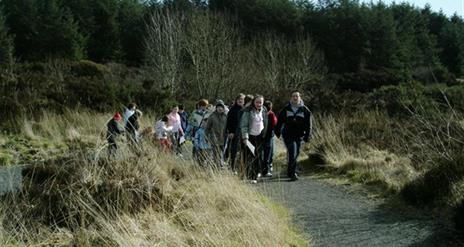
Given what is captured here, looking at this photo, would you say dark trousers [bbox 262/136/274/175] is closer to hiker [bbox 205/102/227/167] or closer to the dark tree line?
hiker [bbox 205/102/227/167]

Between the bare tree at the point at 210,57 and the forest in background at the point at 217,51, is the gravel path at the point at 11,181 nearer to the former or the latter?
the forest in background at the point at 217,51

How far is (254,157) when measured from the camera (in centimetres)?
1051

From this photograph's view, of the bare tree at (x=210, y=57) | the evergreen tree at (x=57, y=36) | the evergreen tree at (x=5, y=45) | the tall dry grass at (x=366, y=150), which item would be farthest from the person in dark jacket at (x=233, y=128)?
the evergreen tree at (x=57, y=36)

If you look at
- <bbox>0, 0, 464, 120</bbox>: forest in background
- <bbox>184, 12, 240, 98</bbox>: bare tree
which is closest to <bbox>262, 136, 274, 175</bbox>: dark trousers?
<bbox>0, 0, 464, 120</bbox>: forest in background

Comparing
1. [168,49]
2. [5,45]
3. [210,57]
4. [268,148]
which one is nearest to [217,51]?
[210,57]

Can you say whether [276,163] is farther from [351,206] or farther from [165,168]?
[165,168]

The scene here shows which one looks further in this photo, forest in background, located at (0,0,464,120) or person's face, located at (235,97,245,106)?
forest in background, located at (0,0,464,120)

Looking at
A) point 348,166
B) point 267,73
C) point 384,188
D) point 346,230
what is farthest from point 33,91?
point 267,73

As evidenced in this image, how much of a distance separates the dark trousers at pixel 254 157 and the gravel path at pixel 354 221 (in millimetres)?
497

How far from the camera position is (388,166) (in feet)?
34.3

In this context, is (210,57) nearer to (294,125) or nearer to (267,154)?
(267,154)

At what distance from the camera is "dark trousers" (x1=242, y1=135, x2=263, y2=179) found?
10.0 m

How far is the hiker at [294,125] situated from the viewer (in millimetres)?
10805

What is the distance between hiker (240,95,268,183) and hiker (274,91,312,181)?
13.4 inches
